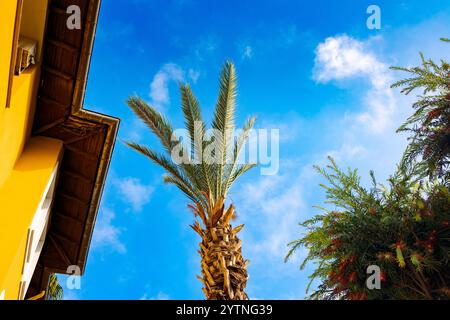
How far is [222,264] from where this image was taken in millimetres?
9039

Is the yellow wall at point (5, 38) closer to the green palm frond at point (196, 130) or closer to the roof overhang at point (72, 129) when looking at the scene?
the roof overhang at point (72, 129)

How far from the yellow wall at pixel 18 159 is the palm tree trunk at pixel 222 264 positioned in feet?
11.9

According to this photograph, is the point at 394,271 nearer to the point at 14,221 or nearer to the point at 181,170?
the point at 181,170

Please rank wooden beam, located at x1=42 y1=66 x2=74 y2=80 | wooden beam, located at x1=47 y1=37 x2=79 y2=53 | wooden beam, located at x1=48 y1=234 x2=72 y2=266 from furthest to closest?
1. wooden beam, located at x1=48 y1=234 x2=72 y2=266
2. wooden beam, located at x1=42 y1=66 x2=74 y2=80
3. wooden beam, located at x1=47 y1=37 x2=79 y2=53

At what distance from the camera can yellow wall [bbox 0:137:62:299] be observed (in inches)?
275

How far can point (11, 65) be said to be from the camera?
657 cm

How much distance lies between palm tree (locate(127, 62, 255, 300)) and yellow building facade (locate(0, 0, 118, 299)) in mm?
2218

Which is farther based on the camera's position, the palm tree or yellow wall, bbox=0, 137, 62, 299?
the palm tree

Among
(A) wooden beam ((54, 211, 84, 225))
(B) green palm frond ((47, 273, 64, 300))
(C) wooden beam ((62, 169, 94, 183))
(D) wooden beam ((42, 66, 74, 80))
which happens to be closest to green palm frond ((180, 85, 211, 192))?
(C) wooden beam ((62, 169, 94, 183))

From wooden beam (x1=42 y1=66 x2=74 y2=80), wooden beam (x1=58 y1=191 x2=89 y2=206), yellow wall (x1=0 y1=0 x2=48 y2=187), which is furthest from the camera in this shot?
wooden beam (x1=58 y1=191 x2=89 y2=206)

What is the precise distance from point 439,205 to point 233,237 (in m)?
4.47

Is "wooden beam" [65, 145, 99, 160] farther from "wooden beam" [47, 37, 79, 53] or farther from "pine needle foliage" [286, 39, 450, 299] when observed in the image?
"pine needle foliage" [286, 39, 450, 299]

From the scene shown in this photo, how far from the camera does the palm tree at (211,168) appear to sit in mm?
9414

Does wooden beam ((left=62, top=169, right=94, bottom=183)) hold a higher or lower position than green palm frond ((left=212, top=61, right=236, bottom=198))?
lower
